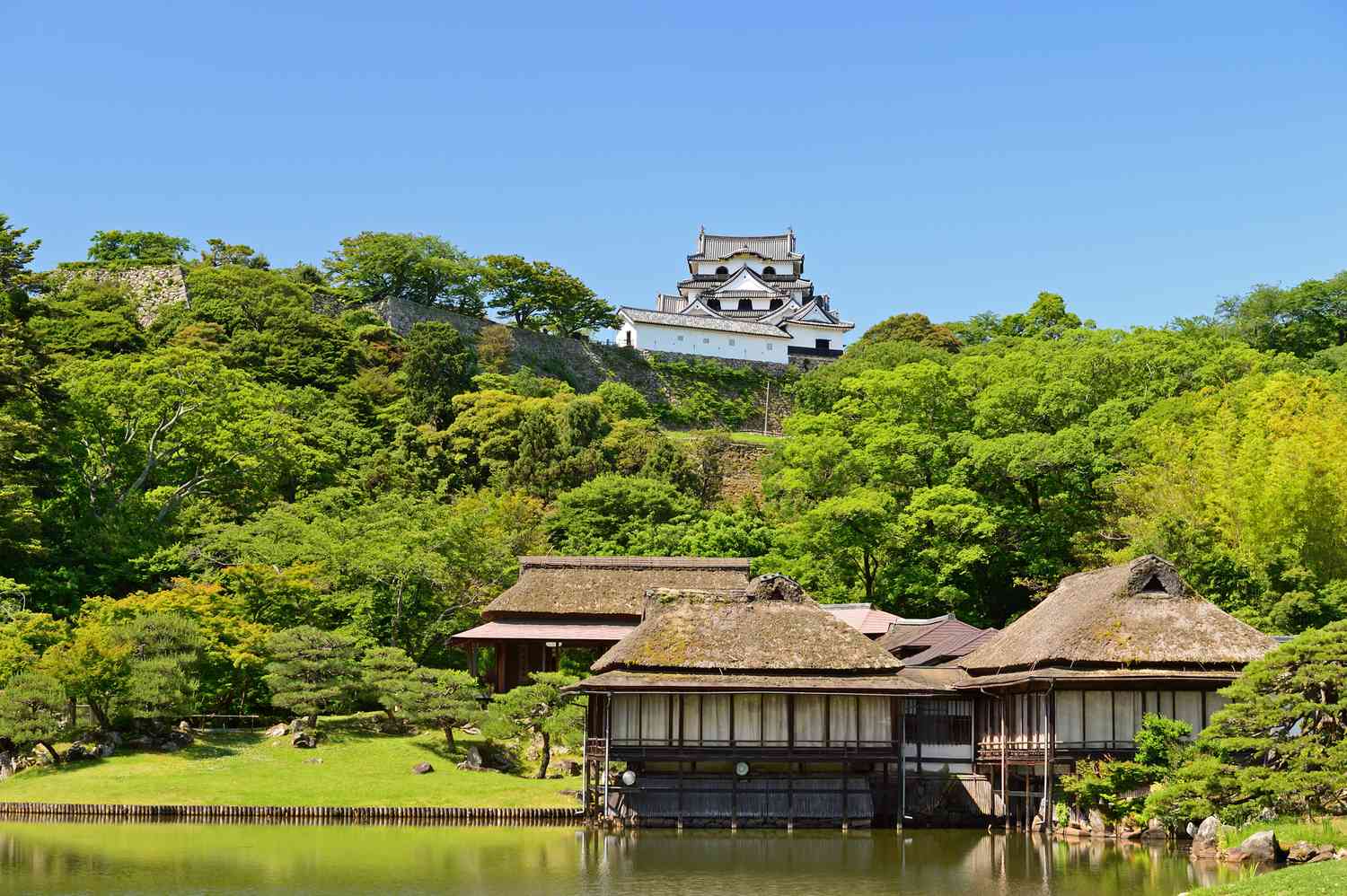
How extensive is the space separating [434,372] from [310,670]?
1104 inches

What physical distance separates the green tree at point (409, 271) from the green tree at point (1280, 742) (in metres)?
52.7

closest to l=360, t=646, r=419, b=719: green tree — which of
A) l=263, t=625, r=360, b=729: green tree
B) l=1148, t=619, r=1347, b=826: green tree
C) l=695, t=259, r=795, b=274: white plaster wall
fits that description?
l=263, t=625, r=360, b=729: green tree

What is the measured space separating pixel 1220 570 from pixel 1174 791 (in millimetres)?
12113

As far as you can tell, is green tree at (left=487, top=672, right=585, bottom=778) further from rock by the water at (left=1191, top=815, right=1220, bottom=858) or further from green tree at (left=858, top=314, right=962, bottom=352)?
green tree at (left=858, top=314, right=962, bottom=352)

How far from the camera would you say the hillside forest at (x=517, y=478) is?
35250 millimetres

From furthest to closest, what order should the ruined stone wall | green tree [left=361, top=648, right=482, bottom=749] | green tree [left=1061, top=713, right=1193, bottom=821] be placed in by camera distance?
the ruined stone wall < green tree [left=361, top=648, right=482, bottom=749] < green tree [left=1061, top=713, right=1193, bottom=821]

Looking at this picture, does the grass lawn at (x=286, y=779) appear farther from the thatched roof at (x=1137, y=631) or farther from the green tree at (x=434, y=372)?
the green tree at (x=434, y=372)

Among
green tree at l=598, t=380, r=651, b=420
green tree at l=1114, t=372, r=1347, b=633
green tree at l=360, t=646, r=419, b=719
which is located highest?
green tree at l=598, t=380, r=651, b=420

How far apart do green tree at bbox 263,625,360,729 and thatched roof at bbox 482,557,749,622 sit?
550 cm

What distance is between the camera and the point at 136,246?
7294 cm

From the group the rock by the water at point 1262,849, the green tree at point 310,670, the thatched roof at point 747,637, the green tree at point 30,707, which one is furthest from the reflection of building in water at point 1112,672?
the green tree at point 30,707

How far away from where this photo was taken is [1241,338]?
61.6 metres

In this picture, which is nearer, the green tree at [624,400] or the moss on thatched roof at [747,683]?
the moss on thatched roof at [747,683]

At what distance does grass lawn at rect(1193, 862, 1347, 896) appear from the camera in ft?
54.8
